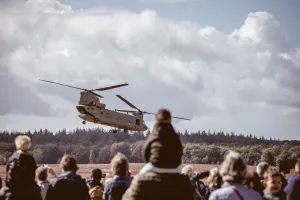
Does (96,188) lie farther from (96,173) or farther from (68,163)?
(68,163)

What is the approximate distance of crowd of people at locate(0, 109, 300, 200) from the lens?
845cm

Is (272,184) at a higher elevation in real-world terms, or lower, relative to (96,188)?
higher

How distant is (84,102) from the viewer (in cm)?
5550

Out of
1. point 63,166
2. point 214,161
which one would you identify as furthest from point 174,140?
point 214,161

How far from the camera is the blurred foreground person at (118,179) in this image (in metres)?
11.4

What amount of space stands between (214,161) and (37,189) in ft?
382

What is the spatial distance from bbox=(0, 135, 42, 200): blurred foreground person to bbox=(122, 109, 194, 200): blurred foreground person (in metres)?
3.15

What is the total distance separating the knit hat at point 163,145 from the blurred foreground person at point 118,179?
2756mm

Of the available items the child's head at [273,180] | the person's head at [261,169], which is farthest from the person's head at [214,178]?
the child's head at [273,180]

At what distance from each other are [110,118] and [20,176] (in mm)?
48139

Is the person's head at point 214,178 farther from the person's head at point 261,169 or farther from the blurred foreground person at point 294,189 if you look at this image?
the blurred foreground person at point 294,189

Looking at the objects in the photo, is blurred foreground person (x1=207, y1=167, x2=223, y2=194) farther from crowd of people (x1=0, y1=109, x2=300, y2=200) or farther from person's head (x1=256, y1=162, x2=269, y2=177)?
person's head (x1=256, y1=162, x2=269, y2=177)

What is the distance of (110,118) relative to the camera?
59.0 metres

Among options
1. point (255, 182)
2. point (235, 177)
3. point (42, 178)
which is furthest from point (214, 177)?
point (42, 178)
